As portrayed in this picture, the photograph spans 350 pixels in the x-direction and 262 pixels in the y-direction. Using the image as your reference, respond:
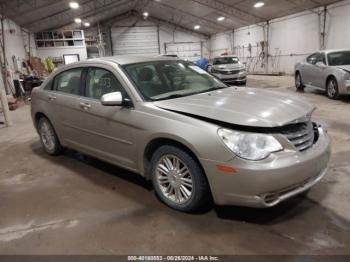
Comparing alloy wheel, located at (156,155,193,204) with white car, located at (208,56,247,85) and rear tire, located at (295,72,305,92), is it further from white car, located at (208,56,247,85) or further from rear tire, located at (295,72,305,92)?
white car, located at (208,56,247,85)

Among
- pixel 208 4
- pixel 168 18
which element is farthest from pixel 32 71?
pixel 168 18

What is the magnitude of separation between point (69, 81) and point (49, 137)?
3.63 feet

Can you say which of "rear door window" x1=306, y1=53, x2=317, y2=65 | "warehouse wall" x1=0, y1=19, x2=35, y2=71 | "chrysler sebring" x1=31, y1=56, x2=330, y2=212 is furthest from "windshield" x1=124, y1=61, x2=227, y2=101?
"warehouse wall" x1=0, y1=19, x2=35, y2=71

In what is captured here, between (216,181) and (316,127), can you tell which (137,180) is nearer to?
(216,181)

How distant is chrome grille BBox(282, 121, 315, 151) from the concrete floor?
24.6 inches

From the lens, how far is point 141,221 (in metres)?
2.67

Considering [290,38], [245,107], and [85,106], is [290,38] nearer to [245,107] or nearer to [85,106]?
[85,106]

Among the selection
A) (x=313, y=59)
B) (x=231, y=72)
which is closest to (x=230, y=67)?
(x=231, y=72)

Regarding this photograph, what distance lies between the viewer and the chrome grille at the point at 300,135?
2.41m

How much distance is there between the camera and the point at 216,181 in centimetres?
236

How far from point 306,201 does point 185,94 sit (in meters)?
1.56

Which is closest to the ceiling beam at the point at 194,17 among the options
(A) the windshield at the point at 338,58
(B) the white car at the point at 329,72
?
(B) the white car at the point at 329,72

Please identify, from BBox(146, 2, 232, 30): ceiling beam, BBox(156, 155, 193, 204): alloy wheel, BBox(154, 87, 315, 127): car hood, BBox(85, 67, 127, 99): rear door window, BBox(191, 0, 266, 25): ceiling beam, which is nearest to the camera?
BBox(154, 87, 315, 127): car hood

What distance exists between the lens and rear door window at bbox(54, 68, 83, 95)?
3.74m
